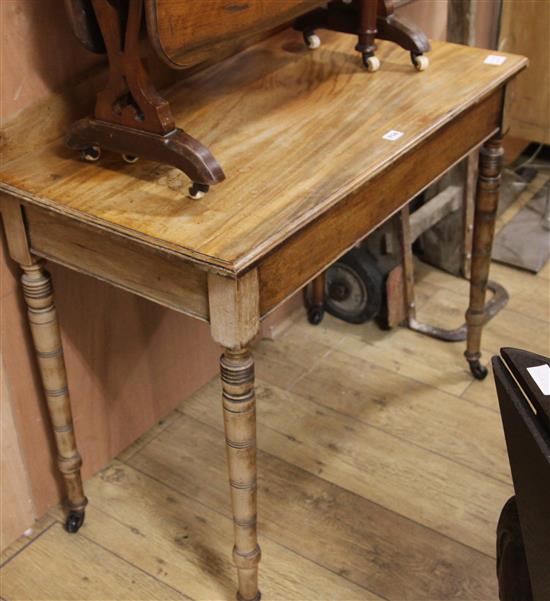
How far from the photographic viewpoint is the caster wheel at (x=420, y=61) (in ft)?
6.59

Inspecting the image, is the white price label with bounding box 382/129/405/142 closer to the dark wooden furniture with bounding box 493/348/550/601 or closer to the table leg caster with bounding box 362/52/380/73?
the table leg caster with bounding box 362/52/380/73

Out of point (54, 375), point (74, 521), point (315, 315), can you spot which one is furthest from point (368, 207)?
point (315, 315)

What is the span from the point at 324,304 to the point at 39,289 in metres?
1.23

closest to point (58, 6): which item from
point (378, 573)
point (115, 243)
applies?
point (115, 243)

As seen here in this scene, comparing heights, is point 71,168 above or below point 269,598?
above

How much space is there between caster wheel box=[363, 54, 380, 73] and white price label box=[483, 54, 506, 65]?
0.82 feet

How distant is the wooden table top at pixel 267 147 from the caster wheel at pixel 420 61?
15 mm

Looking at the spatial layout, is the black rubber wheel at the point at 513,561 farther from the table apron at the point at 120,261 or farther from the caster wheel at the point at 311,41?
the caster wheel at the point at 311,41

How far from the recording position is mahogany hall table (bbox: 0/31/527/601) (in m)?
1.46

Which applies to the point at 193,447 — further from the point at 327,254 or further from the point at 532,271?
the point at 532,271

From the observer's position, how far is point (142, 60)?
1564 mm

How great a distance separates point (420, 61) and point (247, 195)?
2.27ft

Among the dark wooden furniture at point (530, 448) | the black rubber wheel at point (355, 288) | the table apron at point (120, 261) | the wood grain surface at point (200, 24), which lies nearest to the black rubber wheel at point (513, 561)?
the dark wooden furniture at point (530, 448)

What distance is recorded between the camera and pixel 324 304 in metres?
2.83
